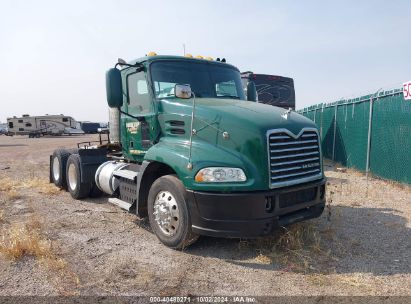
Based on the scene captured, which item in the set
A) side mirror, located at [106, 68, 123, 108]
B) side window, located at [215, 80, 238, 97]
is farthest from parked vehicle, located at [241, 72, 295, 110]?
side mirror, located at [106, 68, 123, 108]

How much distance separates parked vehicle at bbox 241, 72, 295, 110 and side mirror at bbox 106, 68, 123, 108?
864cm

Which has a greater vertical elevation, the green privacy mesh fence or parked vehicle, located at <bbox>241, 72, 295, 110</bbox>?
parked vehicle, located at <bbox>241, 72, 295, 110</bbox>

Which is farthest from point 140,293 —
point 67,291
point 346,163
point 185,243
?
point 346,163

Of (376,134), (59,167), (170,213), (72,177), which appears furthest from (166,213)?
(376,134)

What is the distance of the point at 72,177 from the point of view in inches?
320

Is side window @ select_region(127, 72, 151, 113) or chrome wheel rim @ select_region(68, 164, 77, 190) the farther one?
chrome wheel rim @ select_region(68, 164, 77, 190)

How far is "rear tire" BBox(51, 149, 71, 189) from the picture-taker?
8.71 meters

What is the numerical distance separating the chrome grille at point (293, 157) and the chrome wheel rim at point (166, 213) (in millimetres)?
1344

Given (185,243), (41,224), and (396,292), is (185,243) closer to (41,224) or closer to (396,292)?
(396,292)

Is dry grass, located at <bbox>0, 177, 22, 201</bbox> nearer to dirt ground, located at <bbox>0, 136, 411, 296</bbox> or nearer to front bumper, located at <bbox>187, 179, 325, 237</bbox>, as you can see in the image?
dirt ground, located at <bbox>0, 136, 411, 296</bbox>

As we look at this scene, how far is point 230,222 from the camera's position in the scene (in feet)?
13.5

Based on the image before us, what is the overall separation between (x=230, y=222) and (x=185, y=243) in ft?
2.49

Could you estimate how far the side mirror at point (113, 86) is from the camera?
5.25 metres

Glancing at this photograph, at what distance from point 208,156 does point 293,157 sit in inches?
42.8
